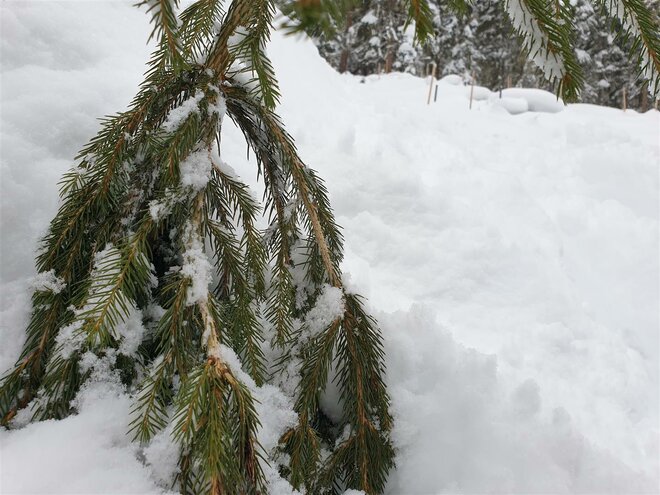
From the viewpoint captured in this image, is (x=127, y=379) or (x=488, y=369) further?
(x=488, y=369)

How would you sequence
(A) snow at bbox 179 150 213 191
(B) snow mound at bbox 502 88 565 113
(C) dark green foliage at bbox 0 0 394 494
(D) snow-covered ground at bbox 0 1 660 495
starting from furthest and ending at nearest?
1. (B) snow mound at bbox 502 88 565 113
2. (D) snow-covered ground at bbox 0 1 660 495
3. (A) snow at bbox 179 150 213 191
4. (C) dark green foliage at bbox 0 0 394 494

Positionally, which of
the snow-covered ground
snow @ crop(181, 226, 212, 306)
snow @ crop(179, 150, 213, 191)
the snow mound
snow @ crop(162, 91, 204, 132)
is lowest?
the snow mound

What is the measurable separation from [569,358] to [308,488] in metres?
1.90

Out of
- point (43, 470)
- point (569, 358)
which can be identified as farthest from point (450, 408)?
point (43, 470)

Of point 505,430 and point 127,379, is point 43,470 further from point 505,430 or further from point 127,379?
point 505,430

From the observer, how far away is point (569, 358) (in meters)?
2.52

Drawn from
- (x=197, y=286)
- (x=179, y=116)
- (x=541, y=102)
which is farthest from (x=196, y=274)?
(x=541, y=102)

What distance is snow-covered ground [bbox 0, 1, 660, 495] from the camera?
1438 millimetres

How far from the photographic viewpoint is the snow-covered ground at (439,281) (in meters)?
1.44

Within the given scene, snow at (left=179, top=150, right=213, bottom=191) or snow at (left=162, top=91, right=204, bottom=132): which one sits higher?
snow at (left=162, top=91, right=204, bottom=132)

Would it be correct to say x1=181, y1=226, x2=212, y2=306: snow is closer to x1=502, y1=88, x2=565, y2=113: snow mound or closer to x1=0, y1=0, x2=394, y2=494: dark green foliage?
x1=0, y1=0, x2=394, y2=494: dark green foliage

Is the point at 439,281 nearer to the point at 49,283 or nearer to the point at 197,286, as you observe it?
the point at 197,286

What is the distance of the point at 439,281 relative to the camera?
9.17 ft

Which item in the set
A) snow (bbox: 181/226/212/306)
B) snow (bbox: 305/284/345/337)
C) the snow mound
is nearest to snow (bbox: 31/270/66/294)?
snow (bbox: 181/226/212/306)
